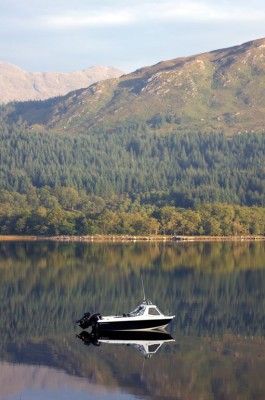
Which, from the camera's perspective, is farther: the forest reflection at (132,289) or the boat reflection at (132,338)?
the forest reflection at (132,289)

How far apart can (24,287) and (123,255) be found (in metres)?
55.7

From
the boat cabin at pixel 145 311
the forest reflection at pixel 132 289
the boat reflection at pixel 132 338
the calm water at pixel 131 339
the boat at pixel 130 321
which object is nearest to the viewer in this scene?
the calm water at pixel 131 339

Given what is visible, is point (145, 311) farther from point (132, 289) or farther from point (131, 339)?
point (132, 289)

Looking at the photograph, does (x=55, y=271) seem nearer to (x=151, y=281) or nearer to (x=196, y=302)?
(x=151, y=281)

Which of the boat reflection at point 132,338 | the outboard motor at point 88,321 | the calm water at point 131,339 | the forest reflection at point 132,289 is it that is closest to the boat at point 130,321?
the outboard motor at point 88,321

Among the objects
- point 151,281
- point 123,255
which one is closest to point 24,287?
point 151,281

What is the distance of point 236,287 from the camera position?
93.2 meters

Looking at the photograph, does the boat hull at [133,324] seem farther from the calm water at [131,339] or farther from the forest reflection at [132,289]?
the forest reflection at [132,289]

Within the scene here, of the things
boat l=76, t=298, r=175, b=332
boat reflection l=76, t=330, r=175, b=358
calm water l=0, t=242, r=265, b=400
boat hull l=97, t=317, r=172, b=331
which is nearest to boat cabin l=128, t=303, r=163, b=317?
boat l=76, t=298, r=175, b=332

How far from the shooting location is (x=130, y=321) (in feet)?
206

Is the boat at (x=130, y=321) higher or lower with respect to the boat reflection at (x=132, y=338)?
higher

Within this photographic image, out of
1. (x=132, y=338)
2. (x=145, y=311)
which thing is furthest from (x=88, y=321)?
(x=145, y=311)

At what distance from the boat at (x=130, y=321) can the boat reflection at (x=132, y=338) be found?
0.36 meters

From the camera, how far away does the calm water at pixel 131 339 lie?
47969 millimetres
